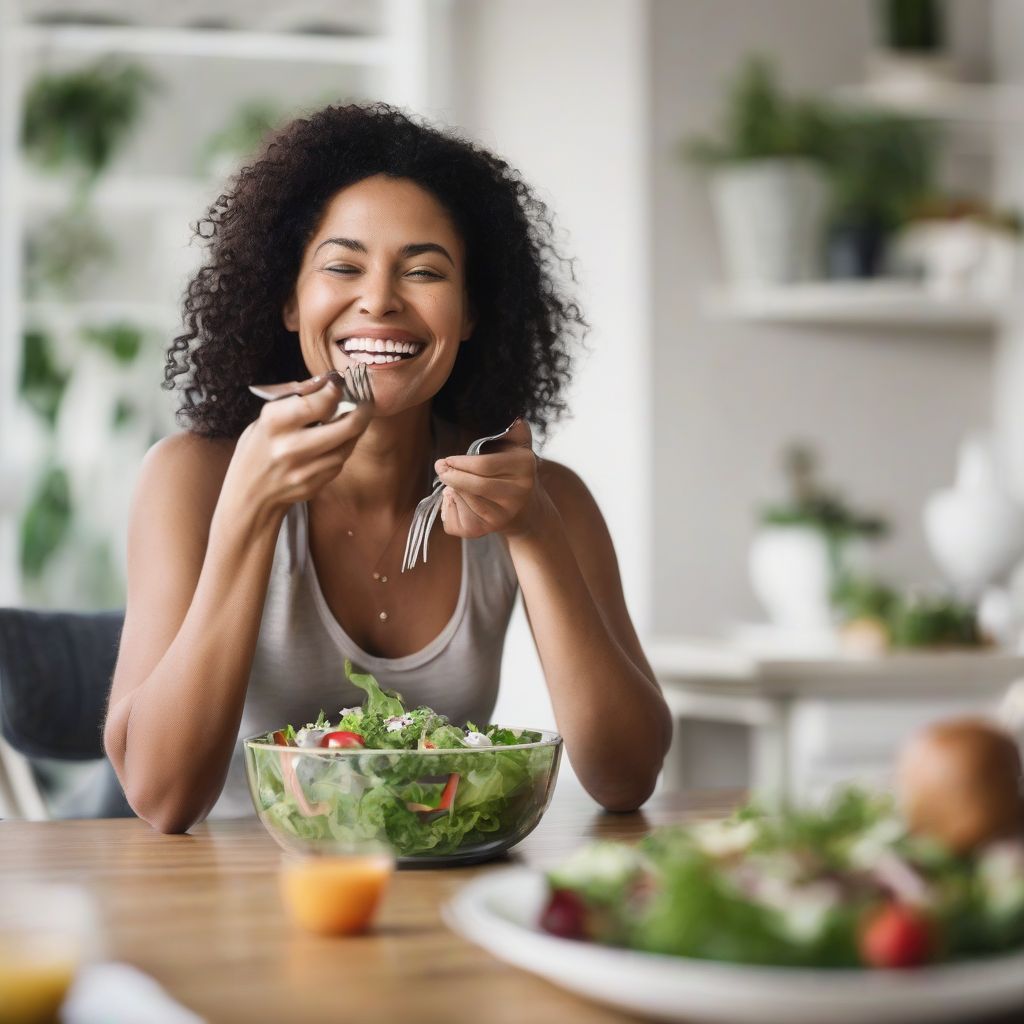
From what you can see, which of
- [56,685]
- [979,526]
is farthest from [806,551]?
[56,685]

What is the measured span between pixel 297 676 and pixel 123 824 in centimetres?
25

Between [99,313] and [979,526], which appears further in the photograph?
[99,313]

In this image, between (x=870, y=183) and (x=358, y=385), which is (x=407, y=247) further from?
(x=870, y=183)

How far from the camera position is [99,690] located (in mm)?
1690

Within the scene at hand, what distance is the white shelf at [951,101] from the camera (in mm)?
3359

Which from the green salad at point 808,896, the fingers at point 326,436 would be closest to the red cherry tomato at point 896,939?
the green salad at point 808,896

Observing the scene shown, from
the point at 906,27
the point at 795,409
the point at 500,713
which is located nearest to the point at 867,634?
the point at 795,409

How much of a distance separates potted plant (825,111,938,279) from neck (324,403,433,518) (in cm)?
186

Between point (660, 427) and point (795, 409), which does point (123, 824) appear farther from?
point (795, 409)

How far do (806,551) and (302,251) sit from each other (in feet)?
5.99

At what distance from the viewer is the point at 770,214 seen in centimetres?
323

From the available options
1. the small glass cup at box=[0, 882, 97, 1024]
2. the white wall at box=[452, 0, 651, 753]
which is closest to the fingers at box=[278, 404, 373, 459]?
A: the small glass cup at box=[0, 882, 97, 1024]

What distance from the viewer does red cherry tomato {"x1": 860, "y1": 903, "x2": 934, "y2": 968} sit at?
686mm

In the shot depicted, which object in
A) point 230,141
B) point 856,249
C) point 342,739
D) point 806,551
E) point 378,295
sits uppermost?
point 230,141
